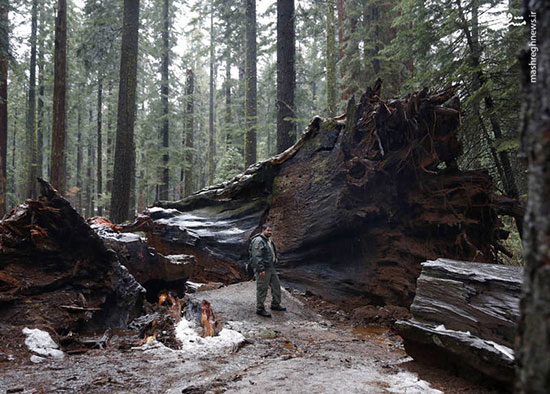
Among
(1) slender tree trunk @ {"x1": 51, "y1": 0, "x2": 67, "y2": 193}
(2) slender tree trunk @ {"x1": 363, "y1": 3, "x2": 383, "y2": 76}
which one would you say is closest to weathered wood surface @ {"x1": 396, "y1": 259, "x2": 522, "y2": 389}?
(2) slender tree trunk @ {"x1": 363, "y1": 3, "x2": 383, "y2": 76}

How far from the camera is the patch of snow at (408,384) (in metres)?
3.38

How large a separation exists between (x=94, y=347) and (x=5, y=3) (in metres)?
19.0

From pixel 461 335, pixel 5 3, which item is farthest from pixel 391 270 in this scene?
pixel 5 3

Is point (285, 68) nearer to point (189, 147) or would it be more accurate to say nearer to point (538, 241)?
point (538, 241)

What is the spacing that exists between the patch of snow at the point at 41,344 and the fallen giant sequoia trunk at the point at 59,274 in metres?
0.20

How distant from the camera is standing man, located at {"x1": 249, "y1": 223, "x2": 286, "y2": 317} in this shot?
24.3ft

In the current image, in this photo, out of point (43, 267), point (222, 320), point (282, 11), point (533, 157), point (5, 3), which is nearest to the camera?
point (533, 157)

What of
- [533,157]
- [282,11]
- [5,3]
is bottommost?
[533,157]

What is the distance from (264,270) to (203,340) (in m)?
2.39

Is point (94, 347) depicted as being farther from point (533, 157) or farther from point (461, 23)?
point (461, 23)

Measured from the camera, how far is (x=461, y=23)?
8.18 meters

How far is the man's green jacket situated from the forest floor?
A: 1429 millimetres

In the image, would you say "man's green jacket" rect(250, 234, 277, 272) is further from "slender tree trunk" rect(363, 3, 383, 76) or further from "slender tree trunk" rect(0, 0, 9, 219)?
"slender tree trunk" rect(0, 0, 9, 219)

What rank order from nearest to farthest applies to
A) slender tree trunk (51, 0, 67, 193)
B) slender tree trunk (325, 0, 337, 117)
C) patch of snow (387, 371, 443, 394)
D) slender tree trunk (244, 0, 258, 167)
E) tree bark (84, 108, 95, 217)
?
patch of snow (387, 371, 443, 394)
slender tree trunk (51, 0, 67, 193)
slender tree trunk (325, 0, 337, 117)
slender tree trunk (244, 0, 258, 167)
tree bark (84, 108, 95, 217)
